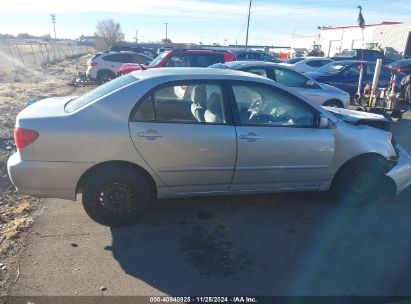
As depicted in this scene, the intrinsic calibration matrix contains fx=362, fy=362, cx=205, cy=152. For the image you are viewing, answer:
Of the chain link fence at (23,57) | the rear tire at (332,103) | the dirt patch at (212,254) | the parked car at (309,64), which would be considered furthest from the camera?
the chain link fence at (23,57)

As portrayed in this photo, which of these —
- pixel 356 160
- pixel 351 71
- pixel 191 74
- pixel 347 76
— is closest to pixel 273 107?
pixel 191 74

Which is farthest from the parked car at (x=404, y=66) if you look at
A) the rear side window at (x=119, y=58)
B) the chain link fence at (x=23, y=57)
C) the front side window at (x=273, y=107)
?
the chain link fence at (x=23, y=57)

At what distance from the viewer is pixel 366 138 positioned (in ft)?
14.3

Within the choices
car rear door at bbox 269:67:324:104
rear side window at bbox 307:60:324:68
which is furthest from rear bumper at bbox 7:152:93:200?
rear side window at bbox 307:60:324:68

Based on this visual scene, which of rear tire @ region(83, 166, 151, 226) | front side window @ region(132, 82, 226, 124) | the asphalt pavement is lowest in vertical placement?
the asphalt pavement

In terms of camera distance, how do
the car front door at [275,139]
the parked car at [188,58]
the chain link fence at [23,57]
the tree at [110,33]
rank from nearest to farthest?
1. the car front door at [275,139]
2. the parked car at [188,58]
3. the chain link fence at [23,57]
4. the tree at [110,33]

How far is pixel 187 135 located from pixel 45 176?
145cm

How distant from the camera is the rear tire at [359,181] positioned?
14.5ft

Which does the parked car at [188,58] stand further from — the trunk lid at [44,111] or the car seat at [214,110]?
the car seat at [214,110]

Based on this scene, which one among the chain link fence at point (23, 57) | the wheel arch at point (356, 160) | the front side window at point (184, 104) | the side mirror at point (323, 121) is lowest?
the chain link fence at point (23, 57)

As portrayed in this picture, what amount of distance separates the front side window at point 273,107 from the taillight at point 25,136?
6.94 feet

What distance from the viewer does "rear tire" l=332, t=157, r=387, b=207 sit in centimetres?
442

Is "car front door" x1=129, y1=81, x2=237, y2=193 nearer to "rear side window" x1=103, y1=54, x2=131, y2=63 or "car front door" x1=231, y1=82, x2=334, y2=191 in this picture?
"car front door" x1=231, y1=82, x2=334, y2=191

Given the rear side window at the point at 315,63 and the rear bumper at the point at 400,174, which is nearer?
the rear bumper at the point at 400,174
